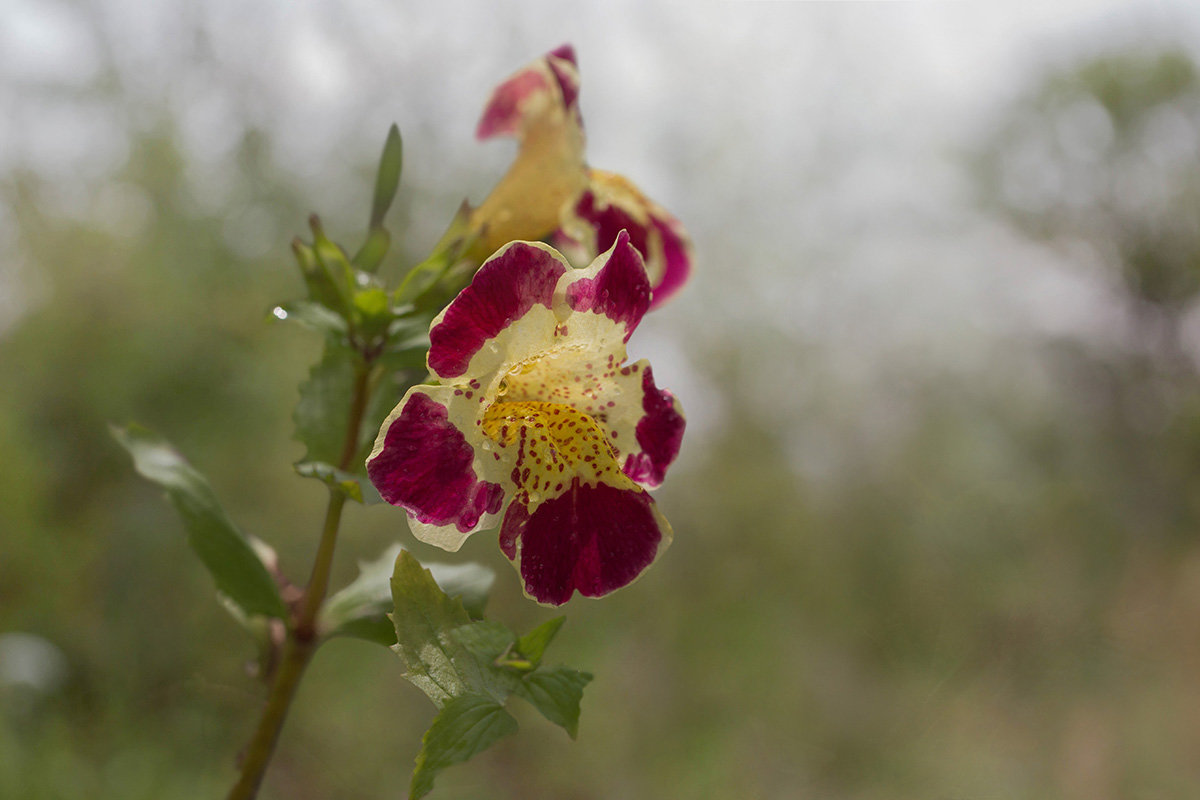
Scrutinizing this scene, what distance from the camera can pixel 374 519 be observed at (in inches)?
90.0

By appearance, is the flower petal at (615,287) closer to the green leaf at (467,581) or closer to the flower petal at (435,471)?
the flower petal at (435,471)

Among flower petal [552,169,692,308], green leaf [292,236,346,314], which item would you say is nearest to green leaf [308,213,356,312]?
green leaf [292,236,346,314]

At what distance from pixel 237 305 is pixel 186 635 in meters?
1.07

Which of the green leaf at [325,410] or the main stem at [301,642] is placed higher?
A: the green leaf at [325,410]

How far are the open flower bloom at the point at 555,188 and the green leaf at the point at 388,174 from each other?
0.16ft

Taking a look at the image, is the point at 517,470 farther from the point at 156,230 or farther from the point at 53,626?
the point at 156,230

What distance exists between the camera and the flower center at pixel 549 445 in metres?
0.25

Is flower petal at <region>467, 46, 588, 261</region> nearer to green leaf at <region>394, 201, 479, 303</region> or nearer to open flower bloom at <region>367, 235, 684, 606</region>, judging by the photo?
green leaf at <region>394, 201, 479, 303</region>

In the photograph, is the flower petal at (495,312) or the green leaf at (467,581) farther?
the green leaf at (467,581)

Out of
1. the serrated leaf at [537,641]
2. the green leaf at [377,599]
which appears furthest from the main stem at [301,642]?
the serrated leaf at [537,641]

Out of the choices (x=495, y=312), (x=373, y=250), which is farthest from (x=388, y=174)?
(x=495, y=312)

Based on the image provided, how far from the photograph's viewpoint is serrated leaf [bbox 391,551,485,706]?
0.22 meters

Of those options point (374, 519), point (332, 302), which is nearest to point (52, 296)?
point (374, 519)

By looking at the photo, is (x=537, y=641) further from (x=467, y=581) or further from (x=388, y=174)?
(x=388, y=174)
